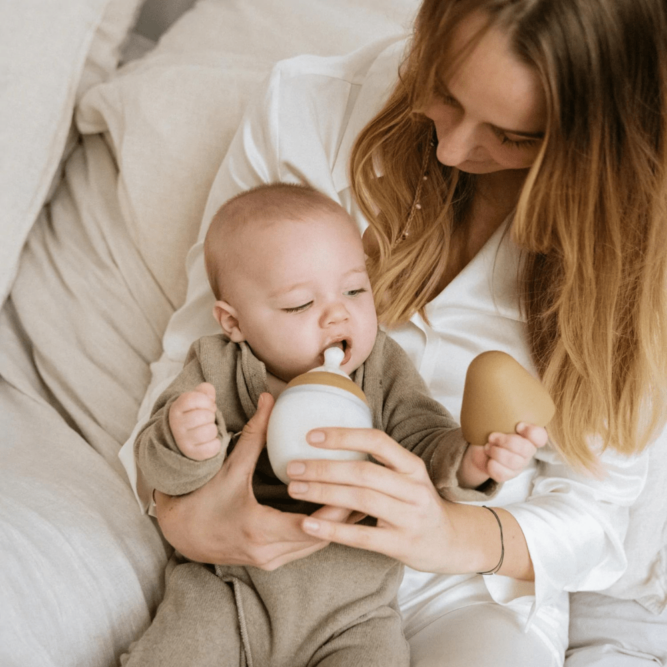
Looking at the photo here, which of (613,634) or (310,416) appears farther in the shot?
(613,634)

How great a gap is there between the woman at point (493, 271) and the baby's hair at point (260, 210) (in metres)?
0.13

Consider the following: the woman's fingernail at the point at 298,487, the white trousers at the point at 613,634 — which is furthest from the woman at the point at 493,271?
the white trousers at the point at 613,634

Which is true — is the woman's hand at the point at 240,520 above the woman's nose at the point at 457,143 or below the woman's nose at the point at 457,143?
below

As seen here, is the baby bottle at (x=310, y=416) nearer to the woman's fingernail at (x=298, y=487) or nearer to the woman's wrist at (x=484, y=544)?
the woman's fingernail at (x=298, y=487)

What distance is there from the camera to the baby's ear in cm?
116

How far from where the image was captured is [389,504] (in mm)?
907

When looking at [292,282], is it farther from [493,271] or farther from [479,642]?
[479,642]

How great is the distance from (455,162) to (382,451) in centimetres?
47

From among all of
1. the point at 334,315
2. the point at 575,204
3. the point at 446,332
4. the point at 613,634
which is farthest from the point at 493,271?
the point at 613,634

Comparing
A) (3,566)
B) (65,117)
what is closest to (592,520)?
(3,566)

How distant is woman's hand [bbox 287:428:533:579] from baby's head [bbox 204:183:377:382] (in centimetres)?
22

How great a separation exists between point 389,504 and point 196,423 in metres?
0.27

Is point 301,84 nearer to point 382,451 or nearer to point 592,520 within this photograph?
point 382,451

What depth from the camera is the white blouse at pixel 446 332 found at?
1195mm
